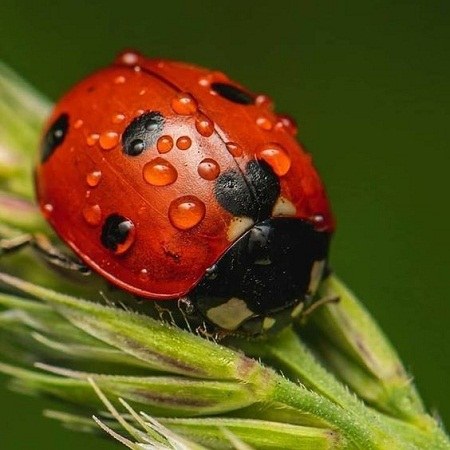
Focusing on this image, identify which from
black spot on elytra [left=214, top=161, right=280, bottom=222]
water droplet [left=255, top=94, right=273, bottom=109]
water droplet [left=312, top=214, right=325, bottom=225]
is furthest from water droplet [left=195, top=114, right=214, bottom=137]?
water droplet [left=312, top=214, right=325, bottom=225]

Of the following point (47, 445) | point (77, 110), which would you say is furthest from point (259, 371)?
point (47, 445)

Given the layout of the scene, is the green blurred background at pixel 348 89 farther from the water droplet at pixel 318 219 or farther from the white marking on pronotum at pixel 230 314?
the white marking on pronotum at pixel 230 314

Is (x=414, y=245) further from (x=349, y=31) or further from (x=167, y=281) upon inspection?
(x=167, y=281)

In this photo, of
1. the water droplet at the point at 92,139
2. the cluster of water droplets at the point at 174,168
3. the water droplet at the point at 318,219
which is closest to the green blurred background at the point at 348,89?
the water droplet at the point at 318,219

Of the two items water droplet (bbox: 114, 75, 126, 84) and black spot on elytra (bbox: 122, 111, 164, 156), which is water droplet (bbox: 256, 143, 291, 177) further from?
water droplet (bbox: 114, 75, 126, 84)

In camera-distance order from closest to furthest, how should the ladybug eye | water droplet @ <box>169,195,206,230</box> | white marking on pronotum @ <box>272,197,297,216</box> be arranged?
water droplet @ <box>169,195,206,230</box>
white marking on pronotum @ <box>272,197,297,216</box>
the ladybug eye

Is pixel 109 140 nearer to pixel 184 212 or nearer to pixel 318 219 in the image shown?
pixel 184 212

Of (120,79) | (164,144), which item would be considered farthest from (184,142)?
(120,79)
